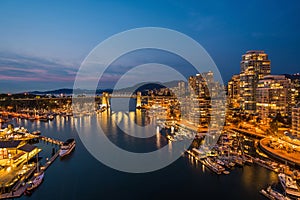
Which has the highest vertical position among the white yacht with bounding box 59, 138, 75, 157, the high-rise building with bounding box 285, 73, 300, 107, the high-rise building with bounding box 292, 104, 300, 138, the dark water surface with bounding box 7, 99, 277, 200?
the high-rise building with bounding box 285, 73, 300, 107

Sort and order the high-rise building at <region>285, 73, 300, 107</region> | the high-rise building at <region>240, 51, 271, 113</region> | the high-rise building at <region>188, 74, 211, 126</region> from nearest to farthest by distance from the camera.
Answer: the high-rise building at <region>188, 74, 211, 126</region>
the high-rise building at <region>285, 73, 300, 107</region>
the high-rise building at <region>240, 51, 271, 113</region>

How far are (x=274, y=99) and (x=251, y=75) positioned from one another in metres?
3.04

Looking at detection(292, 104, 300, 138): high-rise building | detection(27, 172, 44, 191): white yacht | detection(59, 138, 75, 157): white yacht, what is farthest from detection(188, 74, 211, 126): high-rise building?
detection(27, 172, 44, 191): white yacht

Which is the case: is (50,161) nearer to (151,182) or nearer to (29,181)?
(29,181)

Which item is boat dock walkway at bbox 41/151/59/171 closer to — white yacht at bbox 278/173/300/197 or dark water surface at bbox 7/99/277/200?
dark water surface at bbox 7/99/277/200

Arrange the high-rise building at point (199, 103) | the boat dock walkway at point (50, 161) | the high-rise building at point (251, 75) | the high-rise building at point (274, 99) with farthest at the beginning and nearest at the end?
the high-rise building at point (251, 75) < the high-rise building at point (274, 99) < the high-rise building at point (199, 103) < the boat dock walkway at point (50, 161)

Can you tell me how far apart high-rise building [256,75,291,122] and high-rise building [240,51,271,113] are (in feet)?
4.80

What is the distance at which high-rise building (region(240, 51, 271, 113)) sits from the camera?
11.3 m

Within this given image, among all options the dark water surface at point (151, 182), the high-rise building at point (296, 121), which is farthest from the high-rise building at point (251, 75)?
the dark water surface at point (151, 182)

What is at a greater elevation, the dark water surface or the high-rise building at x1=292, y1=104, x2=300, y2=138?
the high-rise building at x1=292, y1=104, x2=300, y2=138

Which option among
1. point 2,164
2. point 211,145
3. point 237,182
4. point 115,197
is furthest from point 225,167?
point 2,164

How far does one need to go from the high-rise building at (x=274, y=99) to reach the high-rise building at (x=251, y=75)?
1462mm

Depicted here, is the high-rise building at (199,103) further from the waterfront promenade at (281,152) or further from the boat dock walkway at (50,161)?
the boat dock walkway at (50,161)

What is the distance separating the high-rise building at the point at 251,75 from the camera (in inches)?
447
